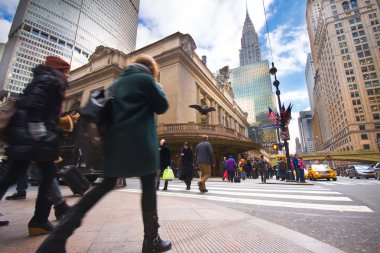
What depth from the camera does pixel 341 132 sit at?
78438 millimetres

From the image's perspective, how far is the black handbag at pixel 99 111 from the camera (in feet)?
5.36

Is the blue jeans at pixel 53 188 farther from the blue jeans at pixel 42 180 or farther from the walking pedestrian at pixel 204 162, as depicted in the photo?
Answer: the walking pedestrian at pixel 204 162

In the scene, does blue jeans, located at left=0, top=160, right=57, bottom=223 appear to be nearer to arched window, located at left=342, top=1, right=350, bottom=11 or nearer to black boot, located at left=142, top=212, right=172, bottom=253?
black boot, located at left=142, top=212, right=172, bottom=253

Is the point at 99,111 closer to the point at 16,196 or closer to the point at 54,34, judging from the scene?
the point at 16,196

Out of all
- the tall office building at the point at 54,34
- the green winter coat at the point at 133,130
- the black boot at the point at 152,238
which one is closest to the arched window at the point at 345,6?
the tall office building at the point at 54,34

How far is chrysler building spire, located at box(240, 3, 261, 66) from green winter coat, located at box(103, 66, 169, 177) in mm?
181116

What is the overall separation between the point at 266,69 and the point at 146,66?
4275 inches

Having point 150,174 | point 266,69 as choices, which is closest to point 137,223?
point 150,174

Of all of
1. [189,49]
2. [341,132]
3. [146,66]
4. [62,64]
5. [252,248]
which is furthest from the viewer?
[341,132]

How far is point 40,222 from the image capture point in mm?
2201

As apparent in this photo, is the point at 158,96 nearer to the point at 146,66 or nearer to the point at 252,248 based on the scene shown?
the point at 146,66

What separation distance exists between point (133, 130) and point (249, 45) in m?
188

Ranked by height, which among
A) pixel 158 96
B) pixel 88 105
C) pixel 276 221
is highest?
pixel 158 96

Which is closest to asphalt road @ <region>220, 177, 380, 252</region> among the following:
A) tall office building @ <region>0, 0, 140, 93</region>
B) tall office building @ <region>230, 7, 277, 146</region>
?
tall office building @ <region>230, 7, 277, 146</region>
